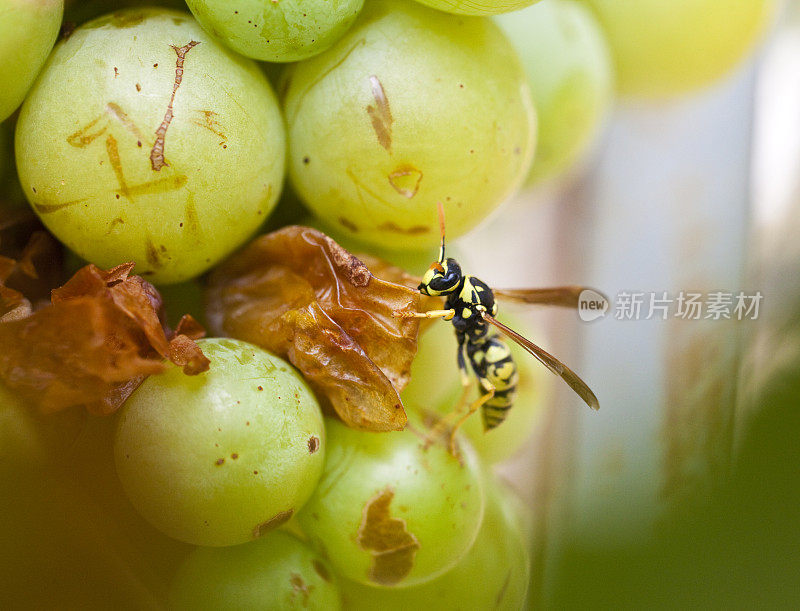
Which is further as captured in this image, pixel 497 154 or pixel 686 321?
pixel 686 321

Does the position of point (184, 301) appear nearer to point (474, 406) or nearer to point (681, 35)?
point (474, 406)

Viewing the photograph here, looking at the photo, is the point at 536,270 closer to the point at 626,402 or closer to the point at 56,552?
the point at 626,402

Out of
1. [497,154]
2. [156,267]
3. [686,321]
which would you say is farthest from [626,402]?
[156,267]

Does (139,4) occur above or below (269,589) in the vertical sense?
above

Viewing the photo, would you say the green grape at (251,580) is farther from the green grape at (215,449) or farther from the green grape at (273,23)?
the green grape at (273,23)

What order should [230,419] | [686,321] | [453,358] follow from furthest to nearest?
[686,321]
[453,358]
[230,419]

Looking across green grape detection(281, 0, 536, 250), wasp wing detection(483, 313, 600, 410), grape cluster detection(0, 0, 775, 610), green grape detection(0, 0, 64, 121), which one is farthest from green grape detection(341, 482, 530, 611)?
green grape detection(0, 0, 64, 121)
